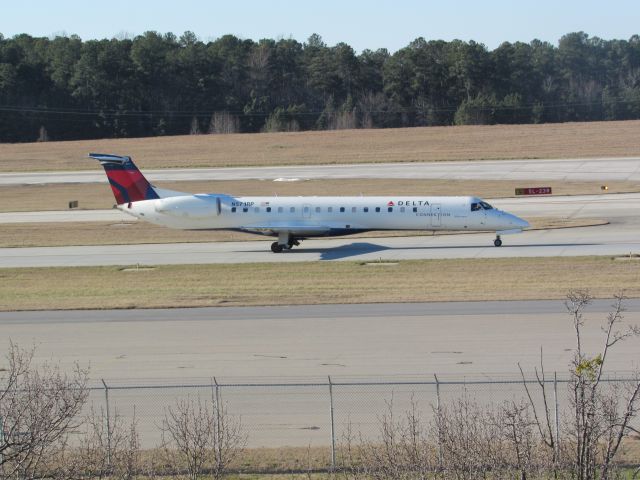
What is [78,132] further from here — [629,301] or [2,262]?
[629,301]

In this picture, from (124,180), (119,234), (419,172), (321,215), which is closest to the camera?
(321,215)

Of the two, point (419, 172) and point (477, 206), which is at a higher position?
point (419, 172)

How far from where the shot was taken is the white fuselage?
152ft

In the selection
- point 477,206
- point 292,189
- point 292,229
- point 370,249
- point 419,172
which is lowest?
point 370,249

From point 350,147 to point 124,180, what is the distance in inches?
2375

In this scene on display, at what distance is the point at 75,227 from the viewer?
199ft

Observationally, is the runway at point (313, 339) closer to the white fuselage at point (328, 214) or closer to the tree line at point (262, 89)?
the white fuselage at point (328, 214)

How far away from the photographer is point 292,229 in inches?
1834

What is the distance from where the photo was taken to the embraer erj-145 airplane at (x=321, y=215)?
4625cm

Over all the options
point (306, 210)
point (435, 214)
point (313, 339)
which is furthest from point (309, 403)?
point (306, 210)

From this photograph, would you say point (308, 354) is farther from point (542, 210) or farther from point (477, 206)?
point (542, 210)

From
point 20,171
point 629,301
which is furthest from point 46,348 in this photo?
point 20,171

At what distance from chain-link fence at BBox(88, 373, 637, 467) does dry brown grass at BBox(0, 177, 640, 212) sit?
48938 mm

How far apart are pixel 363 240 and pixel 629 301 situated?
2133cm
